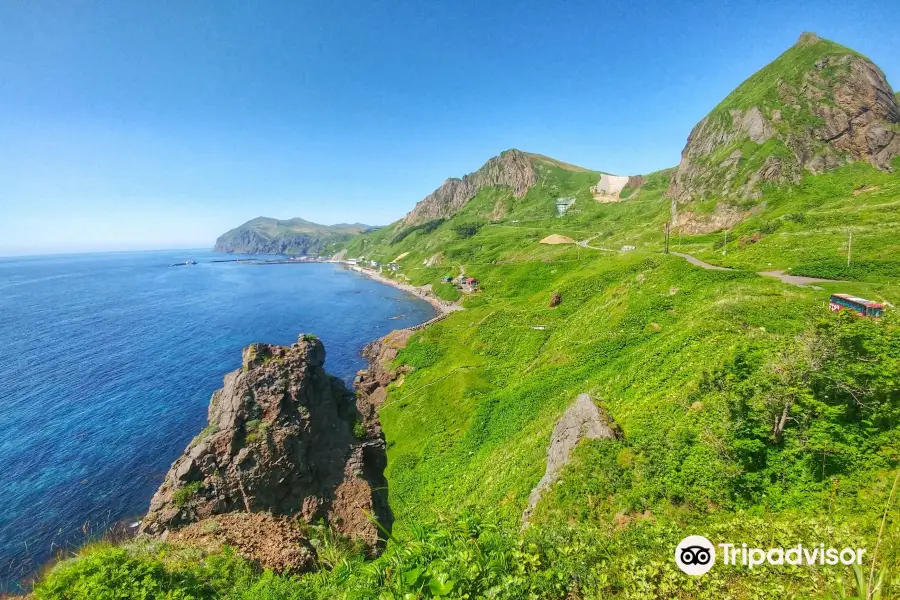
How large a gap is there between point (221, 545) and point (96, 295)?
699 feet

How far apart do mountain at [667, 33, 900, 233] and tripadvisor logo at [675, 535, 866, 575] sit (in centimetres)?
10396

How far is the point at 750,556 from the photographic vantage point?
8625mm

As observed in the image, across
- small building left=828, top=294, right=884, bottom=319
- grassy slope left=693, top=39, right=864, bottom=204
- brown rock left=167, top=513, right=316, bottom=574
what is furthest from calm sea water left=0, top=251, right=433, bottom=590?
grassy slope left=693, top=39, right=864, bottom=204

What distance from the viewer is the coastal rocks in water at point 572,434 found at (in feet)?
68.4

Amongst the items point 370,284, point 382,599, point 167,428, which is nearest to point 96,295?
point 370,284

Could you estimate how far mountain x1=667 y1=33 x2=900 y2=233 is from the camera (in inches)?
3378

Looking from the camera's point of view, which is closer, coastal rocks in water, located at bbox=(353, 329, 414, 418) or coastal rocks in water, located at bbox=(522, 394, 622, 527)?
coastal rocks in water, located at bbox=(522, 394, 622, 527)

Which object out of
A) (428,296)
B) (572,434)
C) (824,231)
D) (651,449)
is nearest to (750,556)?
(651,449)

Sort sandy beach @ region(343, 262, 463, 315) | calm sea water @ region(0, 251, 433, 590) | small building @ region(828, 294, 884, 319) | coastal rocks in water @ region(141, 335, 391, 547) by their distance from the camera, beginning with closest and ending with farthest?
coastal rocks in water @ region(141, 335, 391, 547)
small building @ region(828, 294, 884, 319)
calm sea water @ region(0, 251, 433, 590)
sandy beach @ region(343, 262, 463, 315)

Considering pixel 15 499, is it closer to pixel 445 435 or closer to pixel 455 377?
pixel 445 435

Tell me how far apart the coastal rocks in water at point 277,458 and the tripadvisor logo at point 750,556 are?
1653 centimetres

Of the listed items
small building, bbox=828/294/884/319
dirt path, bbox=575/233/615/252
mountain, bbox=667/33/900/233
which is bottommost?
small building, bbox=828/294/884/319

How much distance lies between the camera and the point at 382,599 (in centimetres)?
677

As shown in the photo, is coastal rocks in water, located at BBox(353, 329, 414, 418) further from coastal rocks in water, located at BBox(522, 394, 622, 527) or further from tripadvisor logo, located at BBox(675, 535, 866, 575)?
tripadvisor logo, located at BBox(675, 535, 866, 575)
